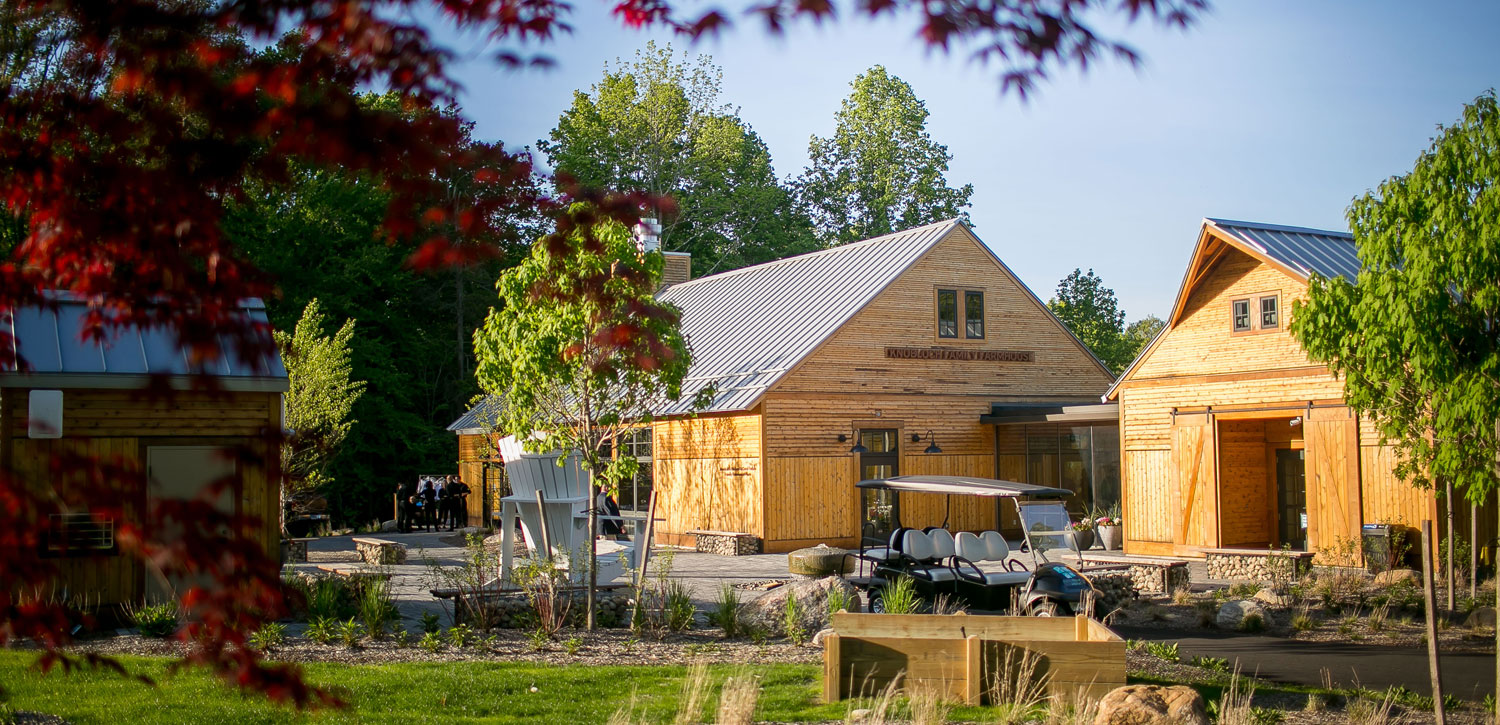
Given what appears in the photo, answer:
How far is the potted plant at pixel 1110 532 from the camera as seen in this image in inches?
1024

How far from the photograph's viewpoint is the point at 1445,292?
1364 centimetres

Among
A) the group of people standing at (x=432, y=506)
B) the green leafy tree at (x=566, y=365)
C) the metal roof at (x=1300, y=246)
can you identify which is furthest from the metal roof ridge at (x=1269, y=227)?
the group of people standing at (x=432, y=506)

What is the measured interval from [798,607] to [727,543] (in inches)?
500

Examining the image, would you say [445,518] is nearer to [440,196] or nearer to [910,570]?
[910,570]

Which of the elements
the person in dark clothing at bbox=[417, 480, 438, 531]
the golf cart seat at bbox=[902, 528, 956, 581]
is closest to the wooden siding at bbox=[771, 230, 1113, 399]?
the golf cart seat at bbox=[902, 528, 956, 581]

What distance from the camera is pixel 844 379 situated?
2728 centimetres

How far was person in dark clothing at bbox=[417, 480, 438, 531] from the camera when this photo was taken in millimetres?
35594

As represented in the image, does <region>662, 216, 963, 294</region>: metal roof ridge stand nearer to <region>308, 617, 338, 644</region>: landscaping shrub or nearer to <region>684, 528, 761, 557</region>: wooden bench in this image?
<region>684, 528, 761, 557</region>: wooden bench

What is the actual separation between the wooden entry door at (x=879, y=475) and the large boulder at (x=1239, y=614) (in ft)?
37.4

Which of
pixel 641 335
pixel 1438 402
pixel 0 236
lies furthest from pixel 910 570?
pixel 0 236

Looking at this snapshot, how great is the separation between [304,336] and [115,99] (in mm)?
23914

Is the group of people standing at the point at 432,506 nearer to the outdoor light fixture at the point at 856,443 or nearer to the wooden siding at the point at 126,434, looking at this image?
the outdoor light fixture at the point at 856,443

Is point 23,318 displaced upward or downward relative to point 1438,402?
upward

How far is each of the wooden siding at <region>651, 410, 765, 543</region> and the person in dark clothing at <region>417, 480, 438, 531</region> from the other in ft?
30.2
